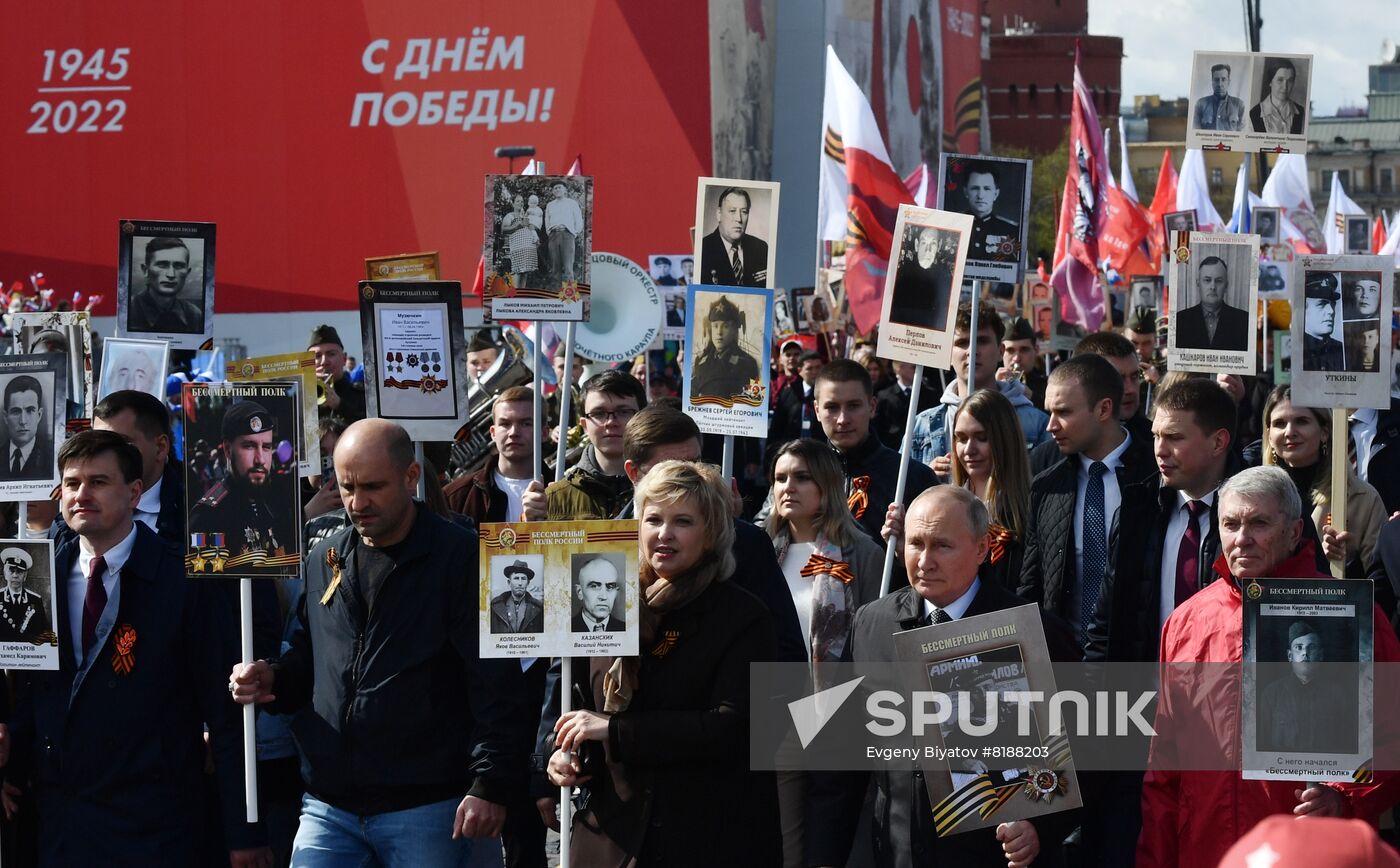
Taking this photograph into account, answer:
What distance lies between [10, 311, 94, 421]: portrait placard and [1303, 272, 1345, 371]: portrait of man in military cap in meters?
5.43

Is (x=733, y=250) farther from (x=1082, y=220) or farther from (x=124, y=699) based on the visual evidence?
(x=1082, y=220)

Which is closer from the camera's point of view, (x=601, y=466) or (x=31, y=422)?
(x=31, y=422)

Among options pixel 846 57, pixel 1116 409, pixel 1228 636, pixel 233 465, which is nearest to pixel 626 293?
pixel 1116 409

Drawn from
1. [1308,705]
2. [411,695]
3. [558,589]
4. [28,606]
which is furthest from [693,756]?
[28,606]

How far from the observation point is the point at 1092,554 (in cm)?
617

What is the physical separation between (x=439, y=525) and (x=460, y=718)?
21.1 inches

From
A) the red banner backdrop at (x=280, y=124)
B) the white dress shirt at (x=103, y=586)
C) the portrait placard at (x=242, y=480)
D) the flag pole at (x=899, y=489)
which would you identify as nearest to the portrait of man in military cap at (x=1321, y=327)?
the flag pole at (x=899, y=489)

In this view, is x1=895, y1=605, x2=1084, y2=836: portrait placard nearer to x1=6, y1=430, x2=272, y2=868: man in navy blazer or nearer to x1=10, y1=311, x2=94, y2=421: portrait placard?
x1=6, y1=430, x2=272, y2=868: man in navy blazer

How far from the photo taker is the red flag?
55.4ft

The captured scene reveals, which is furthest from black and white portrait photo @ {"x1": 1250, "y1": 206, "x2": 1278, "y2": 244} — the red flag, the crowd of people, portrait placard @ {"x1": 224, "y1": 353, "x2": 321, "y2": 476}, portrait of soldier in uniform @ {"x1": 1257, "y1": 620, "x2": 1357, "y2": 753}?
portrait of soldier in uniform @ {"x1": 1257, "y1": 620, "x2": 1357, "y2": 753}

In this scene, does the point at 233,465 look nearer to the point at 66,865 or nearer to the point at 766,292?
the point at 66,865

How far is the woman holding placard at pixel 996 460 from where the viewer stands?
6590mm

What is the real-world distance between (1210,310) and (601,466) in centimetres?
257

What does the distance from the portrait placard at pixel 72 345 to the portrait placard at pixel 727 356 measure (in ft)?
10.0
